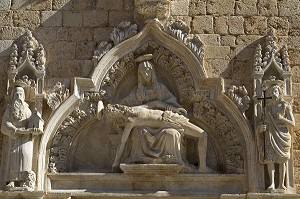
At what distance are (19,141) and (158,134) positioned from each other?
1.73 metres

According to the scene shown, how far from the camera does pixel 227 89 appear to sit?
9.85 m

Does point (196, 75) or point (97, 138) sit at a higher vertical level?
point (196, 75)

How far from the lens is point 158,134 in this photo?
9523 mm

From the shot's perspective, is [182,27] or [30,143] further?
[182,27]

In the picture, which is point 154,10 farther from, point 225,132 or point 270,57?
point 225,132

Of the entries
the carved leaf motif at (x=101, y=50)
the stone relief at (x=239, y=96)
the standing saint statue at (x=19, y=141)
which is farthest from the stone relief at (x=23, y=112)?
the stone relief at (x=239, y=96)

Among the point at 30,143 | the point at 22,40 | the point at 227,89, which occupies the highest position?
the point at 22,40

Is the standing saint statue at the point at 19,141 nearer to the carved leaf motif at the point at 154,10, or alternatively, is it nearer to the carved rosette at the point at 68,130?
the carved rosette at the point at 68,130

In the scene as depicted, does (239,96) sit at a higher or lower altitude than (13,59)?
lower

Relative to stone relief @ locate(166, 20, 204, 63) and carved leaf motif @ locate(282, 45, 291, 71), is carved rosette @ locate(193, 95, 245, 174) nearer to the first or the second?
stone relief @ locate(166, 20, 204, 63)

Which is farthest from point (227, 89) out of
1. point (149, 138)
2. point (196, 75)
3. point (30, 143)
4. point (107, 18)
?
point (30, 143)

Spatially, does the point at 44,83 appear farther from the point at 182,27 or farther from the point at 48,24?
the point at 182,27

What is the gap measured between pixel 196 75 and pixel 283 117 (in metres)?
1.29

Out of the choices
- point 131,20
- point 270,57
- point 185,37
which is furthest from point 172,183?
point 131,20
